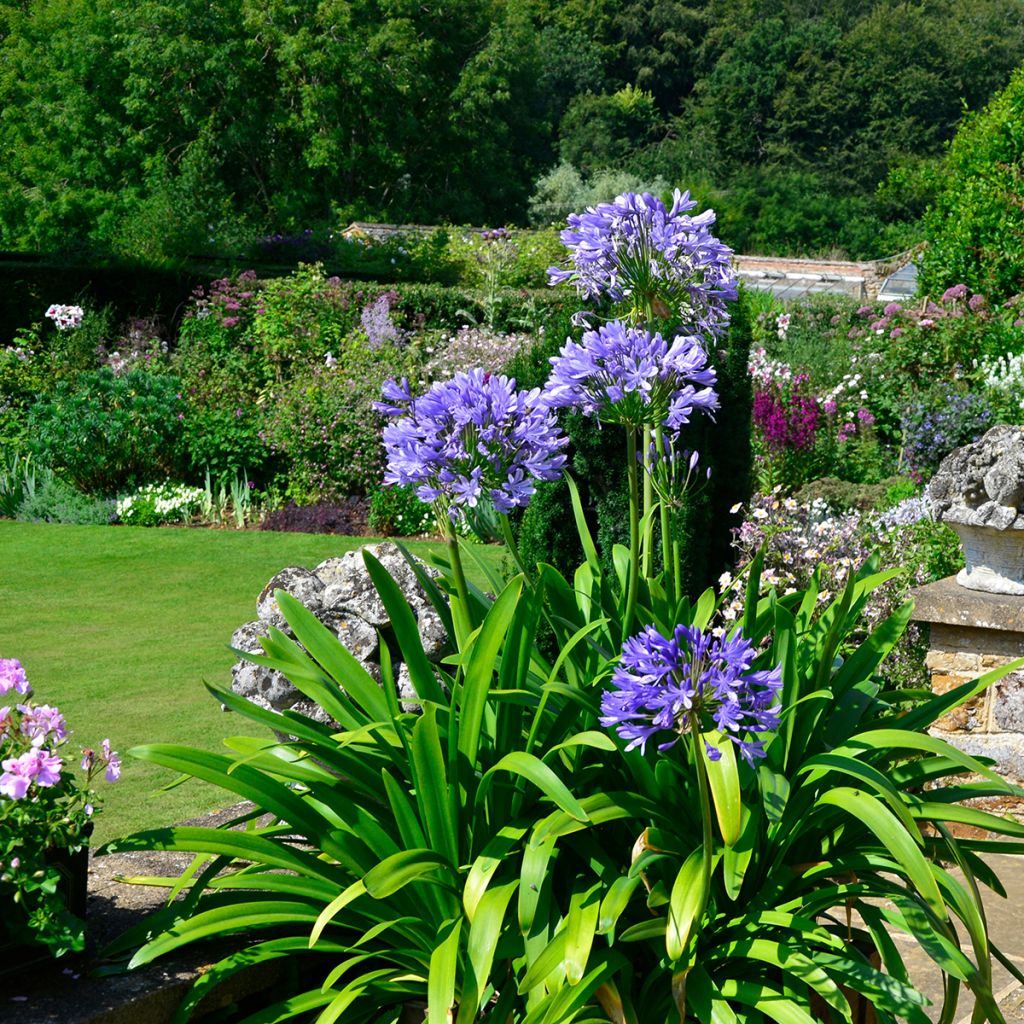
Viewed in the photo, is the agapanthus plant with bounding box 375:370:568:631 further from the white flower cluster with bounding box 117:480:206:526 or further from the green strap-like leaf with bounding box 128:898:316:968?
the white flower cluster with bounding box 117:480:206:526

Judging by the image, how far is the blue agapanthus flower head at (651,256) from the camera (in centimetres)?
268

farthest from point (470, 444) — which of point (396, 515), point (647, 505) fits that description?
point (396, 515)

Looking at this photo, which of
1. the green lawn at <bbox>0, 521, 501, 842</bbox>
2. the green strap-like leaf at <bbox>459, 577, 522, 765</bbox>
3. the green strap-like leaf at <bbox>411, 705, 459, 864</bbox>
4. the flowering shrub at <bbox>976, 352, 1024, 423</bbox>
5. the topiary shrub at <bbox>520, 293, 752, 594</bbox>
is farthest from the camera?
the flowering shrub at <bbox>976, 352, 1024, 423</bbox>

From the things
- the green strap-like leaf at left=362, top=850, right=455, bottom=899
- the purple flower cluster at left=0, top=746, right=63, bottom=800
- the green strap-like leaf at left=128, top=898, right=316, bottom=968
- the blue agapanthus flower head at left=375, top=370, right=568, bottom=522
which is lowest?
the green strap-like leaf at left=128, top=898, right=316, bottom=968

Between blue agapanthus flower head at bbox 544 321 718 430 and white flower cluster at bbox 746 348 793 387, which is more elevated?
blue agapanthus flower head at bbox 544 321 718 430

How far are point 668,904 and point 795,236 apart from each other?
1489 inches

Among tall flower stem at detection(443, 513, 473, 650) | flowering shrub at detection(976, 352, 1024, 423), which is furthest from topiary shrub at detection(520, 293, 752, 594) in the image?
flowering shrub at detection(976, 352, 1024, 423)

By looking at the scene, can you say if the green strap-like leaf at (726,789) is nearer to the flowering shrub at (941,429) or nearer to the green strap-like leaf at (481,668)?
the green strap-like leaf at (481,668)

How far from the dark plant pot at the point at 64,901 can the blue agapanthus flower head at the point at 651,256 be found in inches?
59.9

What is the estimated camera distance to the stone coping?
4.69 meters

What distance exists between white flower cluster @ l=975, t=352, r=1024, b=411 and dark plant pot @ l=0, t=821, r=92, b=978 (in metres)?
7.90

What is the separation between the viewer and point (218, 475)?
11219 millimetres

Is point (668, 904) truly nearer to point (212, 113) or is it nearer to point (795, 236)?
point (212, 113)

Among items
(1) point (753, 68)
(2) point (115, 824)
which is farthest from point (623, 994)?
(1) point (753, 68)
